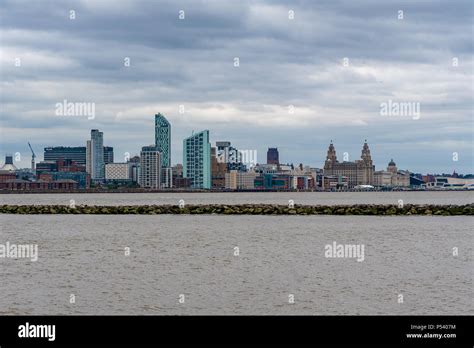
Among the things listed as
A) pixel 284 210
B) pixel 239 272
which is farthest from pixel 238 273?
pixel 284 210

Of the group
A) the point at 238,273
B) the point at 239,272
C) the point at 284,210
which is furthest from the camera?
the point at 284,210

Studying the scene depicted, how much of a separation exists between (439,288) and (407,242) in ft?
76.6

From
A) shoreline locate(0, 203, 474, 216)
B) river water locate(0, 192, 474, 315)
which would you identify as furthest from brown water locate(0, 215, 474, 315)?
A: shoreline locate(0, 203, 474, 216)

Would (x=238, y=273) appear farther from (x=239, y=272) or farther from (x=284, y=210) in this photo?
(x=284, y=210)

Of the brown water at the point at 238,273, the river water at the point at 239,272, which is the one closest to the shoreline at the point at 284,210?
the river water at the point at 239,272

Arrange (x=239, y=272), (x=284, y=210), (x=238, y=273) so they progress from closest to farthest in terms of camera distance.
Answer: (x=238, y=273) → (x=239, y=272) → (x=284, y=210)

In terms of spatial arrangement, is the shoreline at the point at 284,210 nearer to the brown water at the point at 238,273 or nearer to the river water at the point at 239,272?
the river water at the point at 239,272

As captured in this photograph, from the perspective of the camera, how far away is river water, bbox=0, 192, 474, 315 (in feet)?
95.2

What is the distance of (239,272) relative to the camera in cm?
3850

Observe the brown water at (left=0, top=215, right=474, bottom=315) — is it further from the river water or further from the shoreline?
the shoreline

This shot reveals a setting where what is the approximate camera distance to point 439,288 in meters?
32.9
